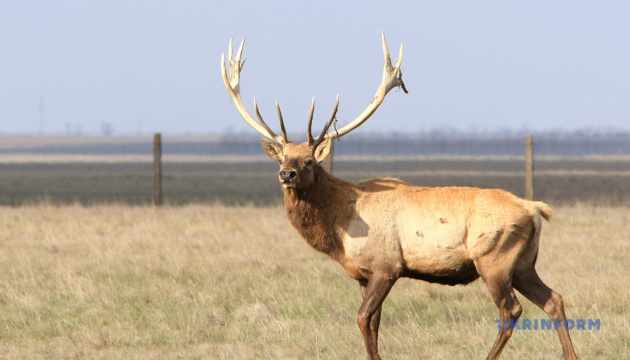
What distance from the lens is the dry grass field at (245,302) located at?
704 cm

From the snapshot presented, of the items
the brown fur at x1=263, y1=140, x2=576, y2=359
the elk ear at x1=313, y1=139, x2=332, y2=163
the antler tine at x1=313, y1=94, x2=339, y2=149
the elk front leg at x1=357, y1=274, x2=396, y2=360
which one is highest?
the antler tine at x1=313, y1=94, x2=339, y2=149

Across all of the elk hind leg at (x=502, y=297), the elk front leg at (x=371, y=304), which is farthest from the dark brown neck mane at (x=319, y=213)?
the elk hind leg at (x=502, y=297)

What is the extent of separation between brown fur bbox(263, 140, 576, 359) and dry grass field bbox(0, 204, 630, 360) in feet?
1.97

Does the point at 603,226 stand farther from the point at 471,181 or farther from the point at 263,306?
the point at 471,181

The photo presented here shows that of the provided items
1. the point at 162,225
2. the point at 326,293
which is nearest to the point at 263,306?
the point at 326,293

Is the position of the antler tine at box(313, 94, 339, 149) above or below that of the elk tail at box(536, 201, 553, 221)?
above

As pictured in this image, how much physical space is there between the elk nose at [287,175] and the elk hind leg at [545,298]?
5.82 feet

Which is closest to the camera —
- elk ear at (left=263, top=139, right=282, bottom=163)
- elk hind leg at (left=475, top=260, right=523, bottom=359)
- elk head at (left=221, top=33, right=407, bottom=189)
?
elk hind leg at (left=475, top=260, right=523, bottom=359)

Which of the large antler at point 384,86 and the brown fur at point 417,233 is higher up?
the large antler at point 384,86

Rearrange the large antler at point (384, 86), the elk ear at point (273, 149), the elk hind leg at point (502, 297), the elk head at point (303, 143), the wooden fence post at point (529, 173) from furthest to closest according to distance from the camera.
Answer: the wooden fence post at point (529, 173), the large antler at point (384, 86), the elk ear at point (273, 149), the elk head at point (303, 143), the elk hind leg at point (502, 297)

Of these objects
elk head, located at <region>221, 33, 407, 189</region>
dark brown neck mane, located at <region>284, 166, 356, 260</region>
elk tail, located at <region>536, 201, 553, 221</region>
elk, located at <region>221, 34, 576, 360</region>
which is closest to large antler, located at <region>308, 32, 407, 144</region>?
elk head, located at <region>221, 33, 407, 189</region>

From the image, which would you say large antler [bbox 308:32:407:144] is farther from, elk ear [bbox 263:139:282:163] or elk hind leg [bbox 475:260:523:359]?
elk hind leg [bbox 475:260:523:359]

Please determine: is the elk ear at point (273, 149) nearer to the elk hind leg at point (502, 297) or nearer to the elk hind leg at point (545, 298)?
the elk hind leg at point (502, 297)

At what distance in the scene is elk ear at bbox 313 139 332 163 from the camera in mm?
6812
